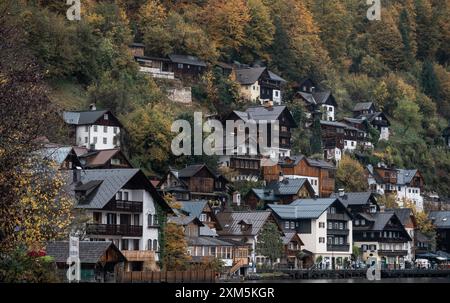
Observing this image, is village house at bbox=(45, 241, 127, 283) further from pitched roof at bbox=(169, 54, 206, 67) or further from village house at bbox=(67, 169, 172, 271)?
pitched roof at bbox=(169, 54, 206, 67)

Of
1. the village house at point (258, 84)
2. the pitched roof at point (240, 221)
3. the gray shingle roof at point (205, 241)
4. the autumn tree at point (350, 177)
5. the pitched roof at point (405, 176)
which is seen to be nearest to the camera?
the gray shingle roof at point (205, 241)

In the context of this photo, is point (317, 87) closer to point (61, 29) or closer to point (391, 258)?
point (391, 258)

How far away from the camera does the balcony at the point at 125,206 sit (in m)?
59.4

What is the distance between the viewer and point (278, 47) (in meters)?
131

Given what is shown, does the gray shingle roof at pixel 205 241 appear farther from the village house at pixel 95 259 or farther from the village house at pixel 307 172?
the village house at pixel 307 172

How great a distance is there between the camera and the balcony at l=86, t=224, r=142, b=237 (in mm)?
57691

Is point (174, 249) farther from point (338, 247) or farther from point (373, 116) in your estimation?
point (373, 116)

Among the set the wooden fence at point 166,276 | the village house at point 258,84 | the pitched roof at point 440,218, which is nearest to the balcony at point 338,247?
the pitched roof at point 440,218

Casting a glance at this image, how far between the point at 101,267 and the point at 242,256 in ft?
82.4

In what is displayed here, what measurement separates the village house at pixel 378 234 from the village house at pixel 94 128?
25949 millimetres

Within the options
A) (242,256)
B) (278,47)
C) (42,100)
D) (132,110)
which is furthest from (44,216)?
(278,47)

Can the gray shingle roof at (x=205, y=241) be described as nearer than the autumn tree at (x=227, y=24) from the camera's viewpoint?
Yes

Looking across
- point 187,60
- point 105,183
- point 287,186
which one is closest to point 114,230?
point 105,183

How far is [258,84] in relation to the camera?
4663 inches
